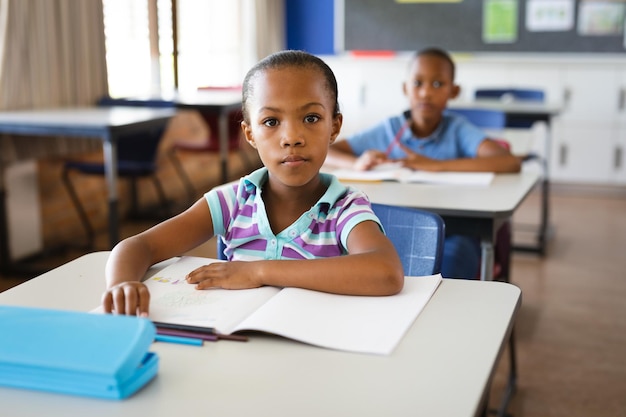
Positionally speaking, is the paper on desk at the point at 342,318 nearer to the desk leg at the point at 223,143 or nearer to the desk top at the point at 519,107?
the desk top at the point at 519,107

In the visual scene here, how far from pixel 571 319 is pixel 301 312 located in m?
2.40

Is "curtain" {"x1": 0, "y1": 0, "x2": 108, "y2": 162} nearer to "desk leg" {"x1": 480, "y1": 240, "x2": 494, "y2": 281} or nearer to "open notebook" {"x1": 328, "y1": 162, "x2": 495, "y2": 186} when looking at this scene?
"open notebook" {"x1": 328, "y1": 162, "x2": 495, "y2": 186}

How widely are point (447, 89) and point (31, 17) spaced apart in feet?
7.38

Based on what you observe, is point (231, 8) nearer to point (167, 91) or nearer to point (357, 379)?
point (167, 91)

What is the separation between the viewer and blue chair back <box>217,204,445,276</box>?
61.9 inches

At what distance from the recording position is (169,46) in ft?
18.5

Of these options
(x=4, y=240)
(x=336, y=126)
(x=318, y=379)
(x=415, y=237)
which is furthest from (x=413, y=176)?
(x=4, y=240)

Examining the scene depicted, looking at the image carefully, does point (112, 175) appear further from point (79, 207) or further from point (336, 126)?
point (336, 126)

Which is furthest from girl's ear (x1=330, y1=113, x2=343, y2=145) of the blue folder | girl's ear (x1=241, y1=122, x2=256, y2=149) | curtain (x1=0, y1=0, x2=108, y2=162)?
curtain (x1=0, y1=0, x2=108, y2=162)

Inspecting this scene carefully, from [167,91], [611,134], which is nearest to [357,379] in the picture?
[167,91]

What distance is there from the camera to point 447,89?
2709 millimetres

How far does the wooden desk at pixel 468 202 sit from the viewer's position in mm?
1985

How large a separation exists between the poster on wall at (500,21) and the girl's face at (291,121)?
521 cm

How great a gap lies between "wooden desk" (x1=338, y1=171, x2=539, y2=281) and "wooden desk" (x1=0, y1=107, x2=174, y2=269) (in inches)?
57.3
